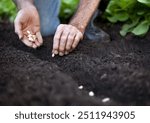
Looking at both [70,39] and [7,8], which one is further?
[7,8]

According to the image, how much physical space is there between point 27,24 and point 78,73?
1.51 ft

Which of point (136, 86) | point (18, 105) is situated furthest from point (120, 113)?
point (18, 105)

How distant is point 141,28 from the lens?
2717 mm

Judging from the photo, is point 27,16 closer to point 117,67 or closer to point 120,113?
point 117,67

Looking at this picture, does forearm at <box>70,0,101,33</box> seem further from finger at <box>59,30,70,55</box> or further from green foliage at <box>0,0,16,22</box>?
green foliage at <box>0,0,16,22</box>

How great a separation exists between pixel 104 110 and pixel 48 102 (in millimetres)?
230

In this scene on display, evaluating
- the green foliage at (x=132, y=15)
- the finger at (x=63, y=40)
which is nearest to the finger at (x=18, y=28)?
the finger at (x=63, y=40)

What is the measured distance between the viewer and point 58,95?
1.84 metres

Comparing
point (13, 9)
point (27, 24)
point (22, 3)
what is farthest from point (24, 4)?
point (13, 9)

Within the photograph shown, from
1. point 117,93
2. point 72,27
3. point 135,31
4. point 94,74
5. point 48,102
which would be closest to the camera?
point 48,102

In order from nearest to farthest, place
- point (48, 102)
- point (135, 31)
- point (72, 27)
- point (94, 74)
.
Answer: point (48, 102) < point (94, 74) < point (72, 27) < point (135, 31)

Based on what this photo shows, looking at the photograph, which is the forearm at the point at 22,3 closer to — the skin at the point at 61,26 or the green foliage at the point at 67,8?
the skin at the point at 61,26

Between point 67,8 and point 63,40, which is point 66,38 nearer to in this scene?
point 63,40

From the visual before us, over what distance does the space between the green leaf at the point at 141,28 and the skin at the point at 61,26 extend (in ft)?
1.10
